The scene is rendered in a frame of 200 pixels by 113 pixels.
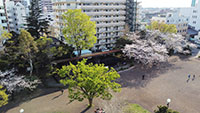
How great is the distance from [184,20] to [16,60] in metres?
49.9

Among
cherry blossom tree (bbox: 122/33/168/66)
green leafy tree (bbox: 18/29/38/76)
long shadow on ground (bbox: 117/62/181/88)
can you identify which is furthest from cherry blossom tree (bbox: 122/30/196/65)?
green leafy tree (bbox: 18/29/38/76)

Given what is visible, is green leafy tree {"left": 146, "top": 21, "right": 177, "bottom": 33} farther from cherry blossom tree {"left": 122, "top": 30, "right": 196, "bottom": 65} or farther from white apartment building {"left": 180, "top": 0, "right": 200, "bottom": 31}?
white apartment building {"left": 180, "top": 0, "right": 200, "bottom": 31}

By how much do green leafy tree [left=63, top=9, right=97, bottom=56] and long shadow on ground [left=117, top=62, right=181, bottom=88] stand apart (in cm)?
907

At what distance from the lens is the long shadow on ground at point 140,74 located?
2222 centimetres

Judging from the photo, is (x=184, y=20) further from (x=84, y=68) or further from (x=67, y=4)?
(x=84, y=68)

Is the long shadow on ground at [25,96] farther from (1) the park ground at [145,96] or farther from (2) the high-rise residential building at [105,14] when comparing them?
(2) the high-rise residential building at [105,14]

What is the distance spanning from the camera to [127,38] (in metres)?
31.0

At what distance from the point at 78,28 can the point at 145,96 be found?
15.7 metres

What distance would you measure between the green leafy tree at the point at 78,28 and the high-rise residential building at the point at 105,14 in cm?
821

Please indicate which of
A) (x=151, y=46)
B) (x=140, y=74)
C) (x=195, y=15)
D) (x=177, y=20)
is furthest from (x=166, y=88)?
(x=195, y=15)

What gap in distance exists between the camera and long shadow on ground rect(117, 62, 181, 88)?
2222 cm

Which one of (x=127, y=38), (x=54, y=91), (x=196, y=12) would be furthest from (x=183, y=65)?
(x=196, y=12)

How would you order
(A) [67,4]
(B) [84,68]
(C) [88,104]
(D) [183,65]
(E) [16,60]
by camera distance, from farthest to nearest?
(A) [67,4] → (D) [183,65] → (E) [16,60] → (C) [88,104] → (B) [84,68]

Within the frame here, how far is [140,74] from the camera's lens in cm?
2552
